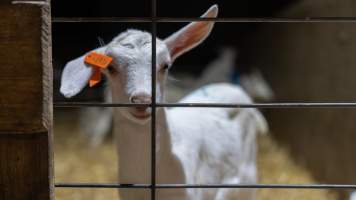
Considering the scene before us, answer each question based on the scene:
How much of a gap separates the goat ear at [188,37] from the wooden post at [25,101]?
1043 millimetres

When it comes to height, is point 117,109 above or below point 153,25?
below

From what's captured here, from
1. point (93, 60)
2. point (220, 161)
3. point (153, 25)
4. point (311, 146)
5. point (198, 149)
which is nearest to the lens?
point (153, 25)

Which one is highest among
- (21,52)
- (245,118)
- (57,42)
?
(57,42)

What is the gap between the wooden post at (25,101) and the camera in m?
1.34

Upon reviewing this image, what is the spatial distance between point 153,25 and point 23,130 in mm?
468

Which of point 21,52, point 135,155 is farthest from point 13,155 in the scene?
point 135,155

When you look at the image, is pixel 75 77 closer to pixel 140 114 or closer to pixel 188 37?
pixel 140 114

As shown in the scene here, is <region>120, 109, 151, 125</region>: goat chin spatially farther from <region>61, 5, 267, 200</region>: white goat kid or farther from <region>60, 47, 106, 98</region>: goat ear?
<region>60, 47, 106, 98</region>: goat ear

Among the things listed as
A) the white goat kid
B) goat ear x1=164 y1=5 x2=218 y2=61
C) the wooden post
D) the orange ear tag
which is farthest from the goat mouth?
the wooden post

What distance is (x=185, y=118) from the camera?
2973 millimetres

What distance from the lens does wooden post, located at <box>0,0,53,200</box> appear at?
1.34 metres

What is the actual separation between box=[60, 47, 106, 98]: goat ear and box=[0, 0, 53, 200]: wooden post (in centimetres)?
73

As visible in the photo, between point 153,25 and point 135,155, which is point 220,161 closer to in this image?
point 135,155

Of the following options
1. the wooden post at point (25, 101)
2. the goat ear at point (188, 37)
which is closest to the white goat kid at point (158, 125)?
the goat ear at point (188, 37)
